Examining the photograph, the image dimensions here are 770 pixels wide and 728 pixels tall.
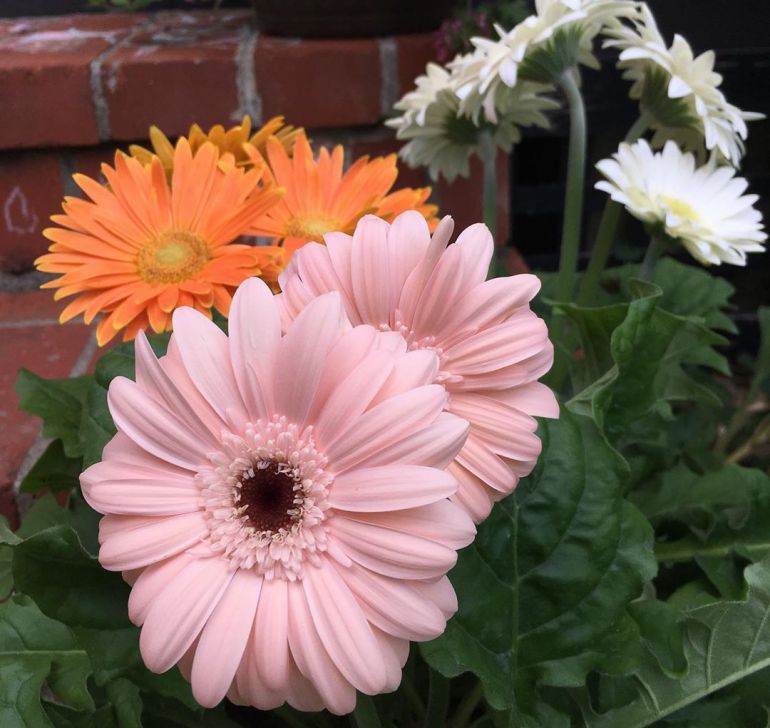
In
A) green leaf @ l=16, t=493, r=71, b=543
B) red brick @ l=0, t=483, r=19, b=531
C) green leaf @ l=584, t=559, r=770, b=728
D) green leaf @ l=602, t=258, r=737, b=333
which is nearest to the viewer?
green leaf @ l=584, t=559, r=770, b=728

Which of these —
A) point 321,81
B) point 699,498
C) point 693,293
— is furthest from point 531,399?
point 321,81

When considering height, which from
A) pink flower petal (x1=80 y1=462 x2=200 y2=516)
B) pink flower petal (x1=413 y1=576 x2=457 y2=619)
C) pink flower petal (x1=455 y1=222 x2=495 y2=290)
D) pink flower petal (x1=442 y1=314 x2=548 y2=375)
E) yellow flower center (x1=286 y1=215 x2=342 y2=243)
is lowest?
yellow flower center (x1=286 y1=215 x2=342 y2=243)

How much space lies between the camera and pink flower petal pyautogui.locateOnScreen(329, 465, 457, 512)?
0.33 meters

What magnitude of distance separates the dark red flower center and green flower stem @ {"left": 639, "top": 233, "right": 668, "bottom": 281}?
0.48m

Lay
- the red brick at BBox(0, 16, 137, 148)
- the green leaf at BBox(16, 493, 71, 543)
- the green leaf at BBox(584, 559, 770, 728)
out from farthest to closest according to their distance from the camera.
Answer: the red brick at BBox(0, 16, 137, 148) → the green leaf at BBox(16, 493, 71, 543) → the green leaf at BBox(584, 559, 770, 728)

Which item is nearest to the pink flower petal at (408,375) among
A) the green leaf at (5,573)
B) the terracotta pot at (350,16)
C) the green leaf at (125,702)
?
the green leaf at (125,702)

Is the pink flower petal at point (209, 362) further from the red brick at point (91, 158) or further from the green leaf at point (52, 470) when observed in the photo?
the red brick at point (91, 158)

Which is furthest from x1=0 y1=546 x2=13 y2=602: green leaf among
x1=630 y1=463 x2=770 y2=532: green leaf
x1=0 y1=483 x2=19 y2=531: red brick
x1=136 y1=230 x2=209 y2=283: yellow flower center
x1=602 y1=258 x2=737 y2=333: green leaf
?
x1=602 y1=258 x2=737 y2=333: green leaf

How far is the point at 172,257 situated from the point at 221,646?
1.27ft

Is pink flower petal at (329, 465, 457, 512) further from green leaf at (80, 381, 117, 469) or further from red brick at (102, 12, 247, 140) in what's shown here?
red brick at (102, 12, 247, 140)

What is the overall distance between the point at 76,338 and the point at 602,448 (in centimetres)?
80

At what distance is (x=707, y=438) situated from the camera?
3.30 feet

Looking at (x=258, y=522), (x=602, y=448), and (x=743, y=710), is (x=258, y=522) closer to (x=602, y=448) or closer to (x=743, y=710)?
(x=602, y=448)

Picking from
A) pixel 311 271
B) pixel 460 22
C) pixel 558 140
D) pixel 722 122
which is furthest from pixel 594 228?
pixel 311 271
